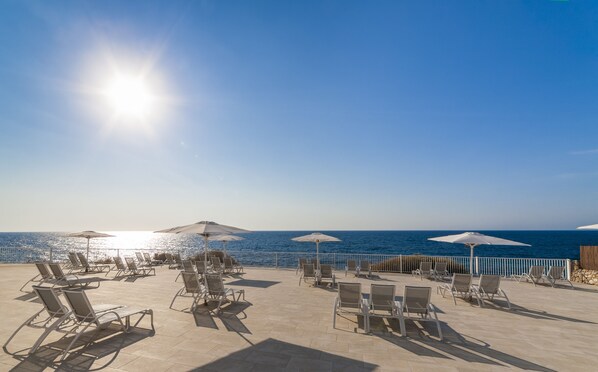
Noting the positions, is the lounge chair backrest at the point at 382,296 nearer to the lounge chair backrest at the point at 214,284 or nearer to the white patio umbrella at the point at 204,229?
the lounge chair backrest at the point at 214,284

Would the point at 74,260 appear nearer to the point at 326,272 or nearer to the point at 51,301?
the point at 51,301

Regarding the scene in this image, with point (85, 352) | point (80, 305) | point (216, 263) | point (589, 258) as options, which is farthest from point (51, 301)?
point (589, 258)

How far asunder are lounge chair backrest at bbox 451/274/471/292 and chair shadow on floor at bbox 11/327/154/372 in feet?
23.9

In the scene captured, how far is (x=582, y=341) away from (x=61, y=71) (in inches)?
598

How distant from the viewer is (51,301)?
4559 millimetres

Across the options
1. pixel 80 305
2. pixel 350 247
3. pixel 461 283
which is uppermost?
pixel 80 305

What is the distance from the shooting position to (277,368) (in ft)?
11.9

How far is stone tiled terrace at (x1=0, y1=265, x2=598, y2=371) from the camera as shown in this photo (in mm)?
3789

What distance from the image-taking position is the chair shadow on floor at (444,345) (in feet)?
13.0

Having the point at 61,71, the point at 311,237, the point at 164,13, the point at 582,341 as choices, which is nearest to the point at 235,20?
the point at 164,13

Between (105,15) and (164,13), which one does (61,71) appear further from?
(164,13)

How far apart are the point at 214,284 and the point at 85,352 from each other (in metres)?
2.70

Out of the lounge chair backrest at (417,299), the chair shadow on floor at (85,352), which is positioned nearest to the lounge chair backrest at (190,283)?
the chair shadow on floor at (85,352)

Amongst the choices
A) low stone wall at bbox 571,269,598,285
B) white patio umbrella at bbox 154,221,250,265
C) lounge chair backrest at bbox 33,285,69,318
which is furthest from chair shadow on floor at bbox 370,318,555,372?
low stone wall at bbox 571,269,598,285
